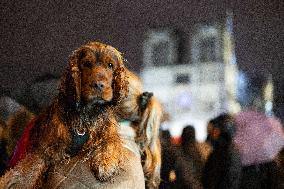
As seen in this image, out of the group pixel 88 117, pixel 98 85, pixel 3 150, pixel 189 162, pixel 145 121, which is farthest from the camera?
pixel 189 162

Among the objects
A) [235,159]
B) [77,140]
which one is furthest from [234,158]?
[77,140]

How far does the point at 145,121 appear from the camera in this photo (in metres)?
2.15

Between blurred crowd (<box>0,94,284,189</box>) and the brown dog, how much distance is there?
1071 millimetres

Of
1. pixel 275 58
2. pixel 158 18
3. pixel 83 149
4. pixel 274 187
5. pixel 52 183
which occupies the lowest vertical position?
pixel 274 187

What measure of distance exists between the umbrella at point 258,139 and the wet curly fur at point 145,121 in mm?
1055

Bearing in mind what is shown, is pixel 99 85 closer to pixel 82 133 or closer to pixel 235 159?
pixel 82 133

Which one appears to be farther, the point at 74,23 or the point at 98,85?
the point at 74,23

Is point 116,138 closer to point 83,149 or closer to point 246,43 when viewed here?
point 83,149

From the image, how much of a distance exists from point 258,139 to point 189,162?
0.51m

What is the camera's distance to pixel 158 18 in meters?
3.25

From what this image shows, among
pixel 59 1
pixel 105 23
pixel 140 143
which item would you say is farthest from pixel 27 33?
pixel 140 143

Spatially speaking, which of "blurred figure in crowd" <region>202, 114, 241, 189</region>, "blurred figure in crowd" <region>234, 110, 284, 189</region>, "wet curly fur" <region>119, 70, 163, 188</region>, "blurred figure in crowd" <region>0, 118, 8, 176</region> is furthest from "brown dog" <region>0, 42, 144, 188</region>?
"blurred figure in crowd" <region>234, 110, 284, 189</region>

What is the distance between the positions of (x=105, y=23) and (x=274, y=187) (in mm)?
1395

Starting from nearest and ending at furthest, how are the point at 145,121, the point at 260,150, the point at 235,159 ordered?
the point at 145,121 < the point at 235,159 < the point at 260,150
